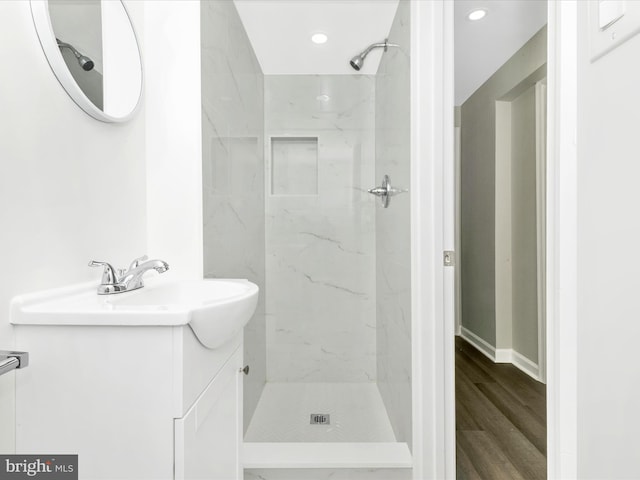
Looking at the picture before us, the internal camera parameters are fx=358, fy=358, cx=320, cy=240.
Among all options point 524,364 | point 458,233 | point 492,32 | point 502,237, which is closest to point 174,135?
point 492,32

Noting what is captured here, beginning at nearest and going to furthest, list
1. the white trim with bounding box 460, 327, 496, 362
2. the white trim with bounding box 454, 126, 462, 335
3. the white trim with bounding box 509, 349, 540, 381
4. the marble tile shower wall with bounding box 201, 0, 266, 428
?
1. the marble tile shower wall with bounding box 201, 0, 266, 428
2. the white trim with bounding box 509, 349, 540, 381
3. the white trim with bounding box 460, 327, 496, 362
4. the white trim with bounding box 454, 126, 462, 335

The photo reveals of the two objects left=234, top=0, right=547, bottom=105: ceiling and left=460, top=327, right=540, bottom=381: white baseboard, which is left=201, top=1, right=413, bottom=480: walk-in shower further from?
left=460, top=327, right=540, bottom=381: white baseboard

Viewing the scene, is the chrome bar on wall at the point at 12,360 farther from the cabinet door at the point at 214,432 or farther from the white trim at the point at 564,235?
the white trim at the point at 564,235

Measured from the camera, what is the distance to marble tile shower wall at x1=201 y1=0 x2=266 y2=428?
145 cm

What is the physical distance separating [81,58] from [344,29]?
5.33ft

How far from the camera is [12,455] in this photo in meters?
0.76

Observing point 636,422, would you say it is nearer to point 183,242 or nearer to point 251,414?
point 183,242

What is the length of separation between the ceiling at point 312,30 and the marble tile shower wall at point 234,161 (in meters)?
0.11

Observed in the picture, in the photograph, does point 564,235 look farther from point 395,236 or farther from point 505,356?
point 505,356

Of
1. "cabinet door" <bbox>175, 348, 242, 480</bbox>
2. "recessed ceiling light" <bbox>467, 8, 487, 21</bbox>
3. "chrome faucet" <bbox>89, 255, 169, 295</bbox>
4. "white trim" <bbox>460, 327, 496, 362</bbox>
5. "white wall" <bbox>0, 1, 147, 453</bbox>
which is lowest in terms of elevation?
"white trim" <bbox>460, 327, 496, 362</bbox>

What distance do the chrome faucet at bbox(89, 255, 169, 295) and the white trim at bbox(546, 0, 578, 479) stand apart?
94 centimetres

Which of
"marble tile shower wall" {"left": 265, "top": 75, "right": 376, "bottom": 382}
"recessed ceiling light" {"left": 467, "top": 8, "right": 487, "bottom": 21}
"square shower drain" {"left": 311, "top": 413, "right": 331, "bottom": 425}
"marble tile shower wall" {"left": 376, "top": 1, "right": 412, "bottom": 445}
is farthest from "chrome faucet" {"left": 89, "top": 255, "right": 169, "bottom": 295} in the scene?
"recessed ceiling light" {"left": 467, "top": 8, "right": 487, "bottom": 21}

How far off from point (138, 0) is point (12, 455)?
4.79 feet

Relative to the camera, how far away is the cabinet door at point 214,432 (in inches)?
30.3
